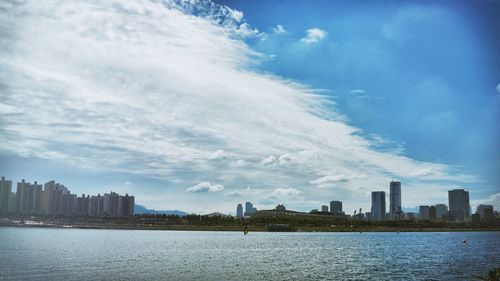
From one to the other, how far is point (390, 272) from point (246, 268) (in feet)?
95.9

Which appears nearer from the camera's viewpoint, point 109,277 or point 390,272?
point 109,277

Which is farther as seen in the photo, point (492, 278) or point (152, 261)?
point (152, 261)

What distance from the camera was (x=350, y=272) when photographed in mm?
92562

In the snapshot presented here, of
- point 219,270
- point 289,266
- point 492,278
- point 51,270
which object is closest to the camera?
point 492,278

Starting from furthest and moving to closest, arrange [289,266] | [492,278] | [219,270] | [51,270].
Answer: [289,266] → [219,270] → [51,270] → [492,278]

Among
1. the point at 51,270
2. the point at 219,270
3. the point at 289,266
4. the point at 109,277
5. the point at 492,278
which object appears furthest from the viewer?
the point at 289,266

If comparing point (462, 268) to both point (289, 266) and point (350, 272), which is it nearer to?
point (350, 272)

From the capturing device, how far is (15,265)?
3637 inches

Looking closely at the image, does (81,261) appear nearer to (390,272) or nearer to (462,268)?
(390,272)

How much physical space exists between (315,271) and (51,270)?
49.9m

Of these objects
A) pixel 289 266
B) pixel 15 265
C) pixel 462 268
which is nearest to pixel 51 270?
pixel 15 265

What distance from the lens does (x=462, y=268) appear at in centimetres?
10212

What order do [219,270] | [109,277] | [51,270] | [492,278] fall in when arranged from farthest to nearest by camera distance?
[219,270], [51,270], [109,277], [492,278]

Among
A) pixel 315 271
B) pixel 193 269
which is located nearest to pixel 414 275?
pixel 315 271
